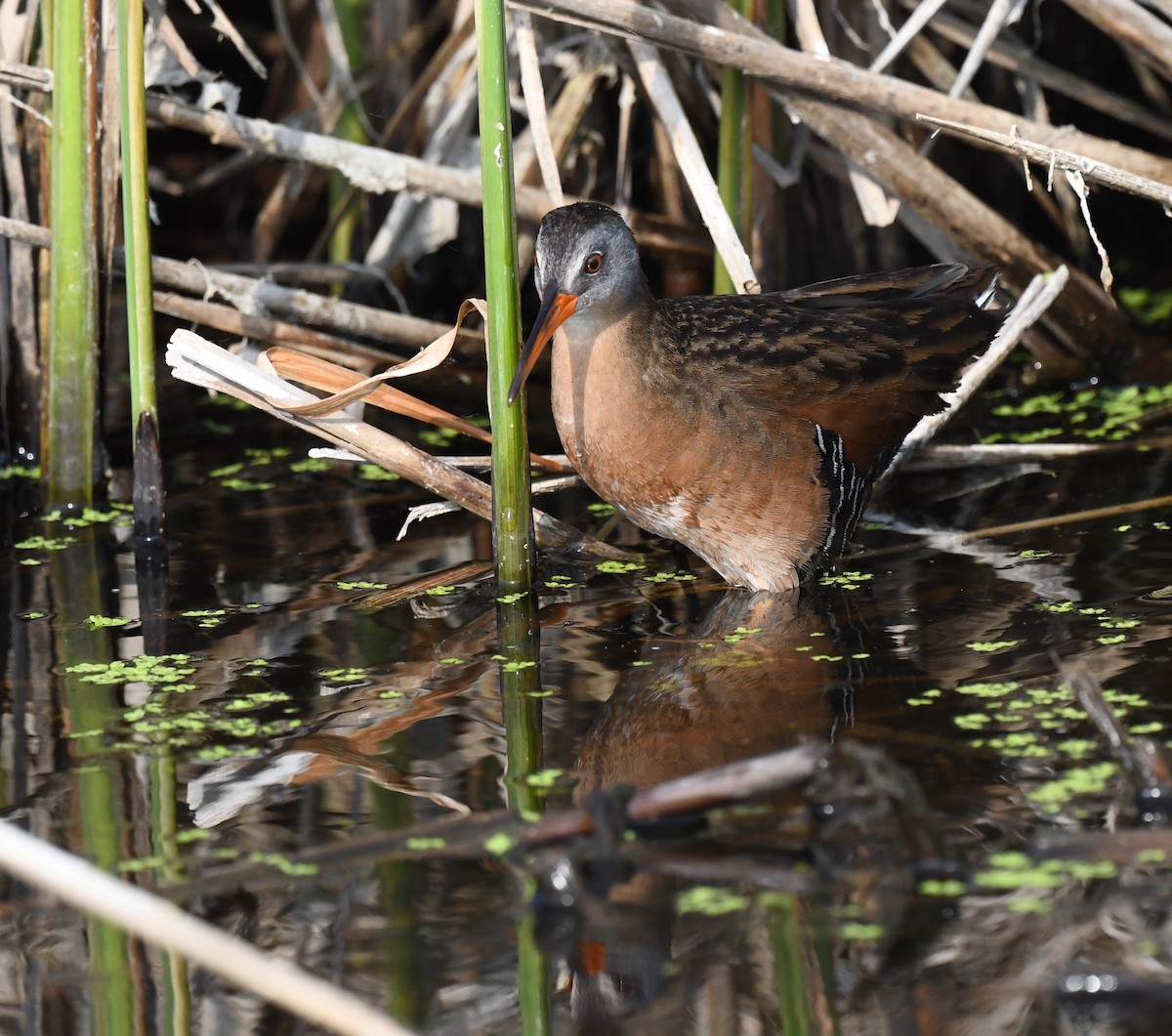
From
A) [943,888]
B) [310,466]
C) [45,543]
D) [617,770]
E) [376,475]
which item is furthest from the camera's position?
[310,466]

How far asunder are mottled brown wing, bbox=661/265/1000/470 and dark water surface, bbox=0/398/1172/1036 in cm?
39

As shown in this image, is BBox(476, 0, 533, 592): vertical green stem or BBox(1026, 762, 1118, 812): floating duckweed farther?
BBox(476, 0, 533, 592): vertical green stem

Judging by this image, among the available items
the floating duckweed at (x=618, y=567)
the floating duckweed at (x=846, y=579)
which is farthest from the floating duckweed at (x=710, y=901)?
the floating duckweed at (x=618, y=567)

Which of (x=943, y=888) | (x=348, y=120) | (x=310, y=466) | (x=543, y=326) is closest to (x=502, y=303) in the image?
(x=543, y=326)

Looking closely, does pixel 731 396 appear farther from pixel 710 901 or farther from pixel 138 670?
pixel 710 901

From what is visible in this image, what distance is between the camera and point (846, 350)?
3.64 m

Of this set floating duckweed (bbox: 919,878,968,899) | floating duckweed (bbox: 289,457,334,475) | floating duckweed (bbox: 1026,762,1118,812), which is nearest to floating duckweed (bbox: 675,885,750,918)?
floating duckweed (bbox: 919,878,968,899)

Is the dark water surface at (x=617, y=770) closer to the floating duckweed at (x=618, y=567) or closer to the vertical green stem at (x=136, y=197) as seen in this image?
the floating duckweed at (x=618, y=567)

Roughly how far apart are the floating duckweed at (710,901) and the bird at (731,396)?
4.27ft

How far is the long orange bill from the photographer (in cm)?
317

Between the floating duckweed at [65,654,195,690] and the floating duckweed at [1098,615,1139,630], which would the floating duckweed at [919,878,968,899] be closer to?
the floating duckweed at [1098,615,1139,630]

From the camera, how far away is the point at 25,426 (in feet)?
15.3

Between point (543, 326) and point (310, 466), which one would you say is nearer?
point (543, 326)

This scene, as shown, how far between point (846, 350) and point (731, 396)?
33 cm
